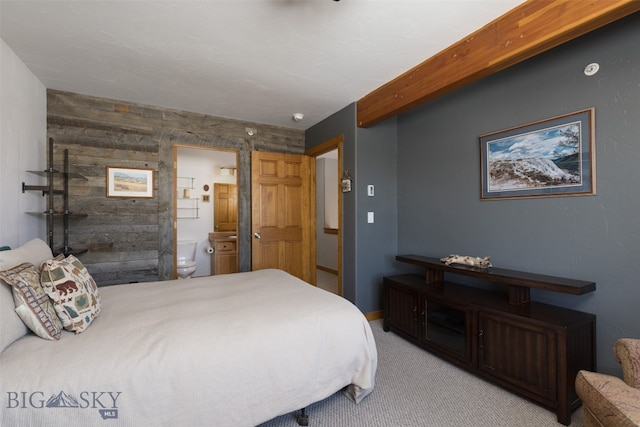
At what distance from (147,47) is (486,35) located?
8.36ft

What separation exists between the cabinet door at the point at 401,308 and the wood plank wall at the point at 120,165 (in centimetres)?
267

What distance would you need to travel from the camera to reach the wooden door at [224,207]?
5887 millimetres

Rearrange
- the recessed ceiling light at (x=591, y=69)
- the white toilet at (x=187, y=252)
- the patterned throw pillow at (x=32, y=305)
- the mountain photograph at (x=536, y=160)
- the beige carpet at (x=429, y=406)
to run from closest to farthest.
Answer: the patterned throw pillow at (x=32, y=305)
the beige carpet at (x=429, y=406)
the recessed ceiling light at (x=591, y=69)
the mountain photograph at (x=536, y=160)
the white toilet at (x=187, y=252)

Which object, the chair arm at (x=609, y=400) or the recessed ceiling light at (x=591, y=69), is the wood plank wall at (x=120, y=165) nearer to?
the recessed ceiling light at (x=591, y=69)

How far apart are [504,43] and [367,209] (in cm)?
201

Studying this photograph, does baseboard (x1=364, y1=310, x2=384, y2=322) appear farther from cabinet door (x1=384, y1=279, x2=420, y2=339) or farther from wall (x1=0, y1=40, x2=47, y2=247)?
wall (x1=0, y1=40, x2=47, y2=247)

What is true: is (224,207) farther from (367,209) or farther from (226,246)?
(367,209)

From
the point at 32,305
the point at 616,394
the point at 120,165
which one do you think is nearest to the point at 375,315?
the point at 616,394

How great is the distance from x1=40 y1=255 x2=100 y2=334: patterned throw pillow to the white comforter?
0.07 meters

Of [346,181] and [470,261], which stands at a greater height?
[346,181]

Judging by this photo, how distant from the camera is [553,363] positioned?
181cm

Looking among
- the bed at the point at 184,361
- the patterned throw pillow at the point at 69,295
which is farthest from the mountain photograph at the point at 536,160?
the patterned throw pillow at the point at 69,295

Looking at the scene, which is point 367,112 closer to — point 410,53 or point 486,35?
point 410,53

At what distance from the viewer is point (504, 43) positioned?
1.94 metres
